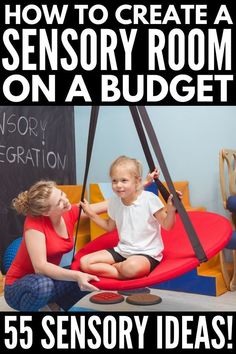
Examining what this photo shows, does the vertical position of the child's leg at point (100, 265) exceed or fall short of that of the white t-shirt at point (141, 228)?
it falls short

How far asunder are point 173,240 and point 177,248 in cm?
8

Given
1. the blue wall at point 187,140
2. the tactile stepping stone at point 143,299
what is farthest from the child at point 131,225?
the blue wall at point 187,140

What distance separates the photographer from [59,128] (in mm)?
3398

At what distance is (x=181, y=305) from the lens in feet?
7.33

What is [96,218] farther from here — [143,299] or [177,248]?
[143,299]

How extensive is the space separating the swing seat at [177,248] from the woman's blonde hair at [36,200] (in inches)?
11.3

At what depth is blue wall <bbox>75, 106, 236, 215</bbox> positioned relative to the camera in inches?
111

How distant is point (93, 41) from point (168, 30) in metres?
0.39

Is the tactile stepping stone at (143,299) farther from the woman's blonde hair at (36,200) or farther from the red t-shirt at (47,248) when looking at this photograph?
the woman's blonde hair at (36,200)

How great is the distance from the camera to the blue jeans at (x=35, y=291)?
4.92ft

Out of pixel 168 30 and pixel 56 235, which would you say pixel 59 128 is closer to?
pixel 168 30

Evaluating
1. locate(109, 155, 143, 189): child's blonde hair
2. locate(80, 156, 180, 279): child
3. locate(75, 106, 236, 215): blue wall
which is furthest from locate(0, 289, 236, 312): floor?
locate(109, 155, 143, 189): child's blonde hair

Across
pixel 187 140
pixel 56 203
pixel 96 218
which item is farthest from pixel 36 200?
pixel 187 140

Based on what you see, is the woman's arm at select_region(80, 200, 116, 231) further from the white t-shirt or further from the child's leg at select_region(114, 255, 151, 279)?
the child's leg at select_region(114, 255, 151, 279)
